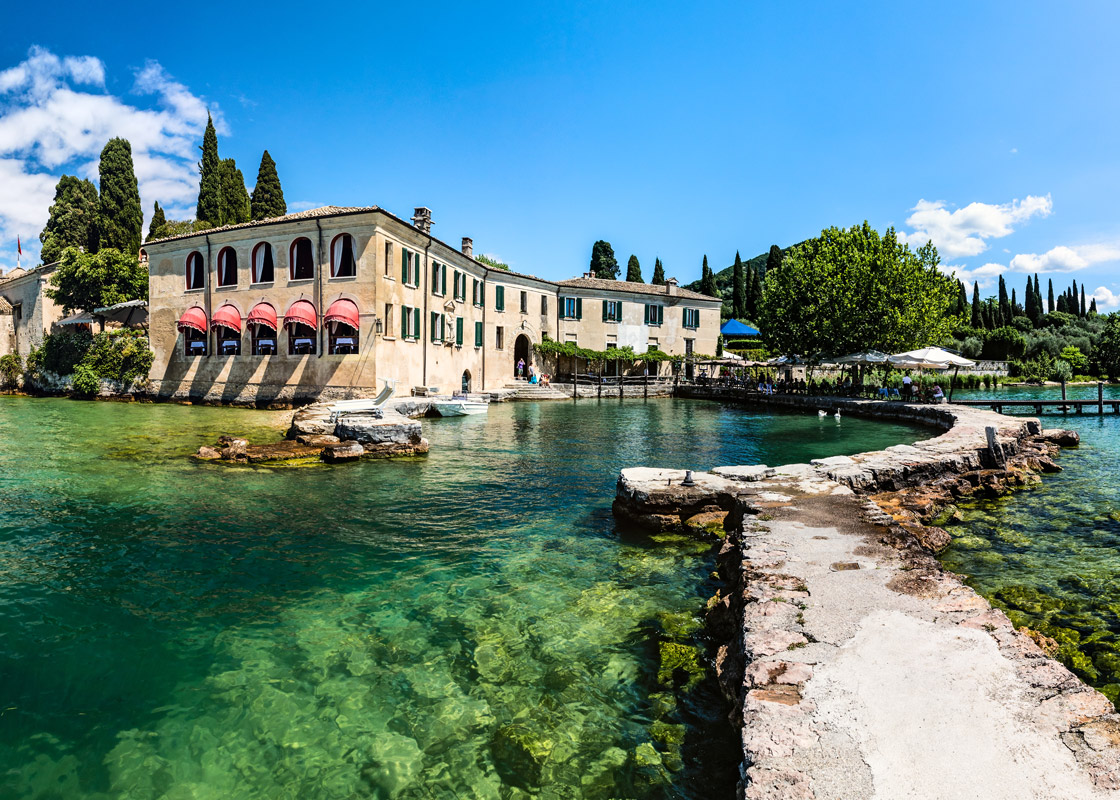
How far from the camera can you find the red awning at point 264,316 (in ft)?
85.7

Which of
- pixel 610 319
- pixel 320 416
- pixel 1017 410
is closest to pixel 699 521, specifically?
pixel 320 416

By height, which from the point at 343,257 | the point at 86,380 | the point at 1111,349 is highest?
the point at 343,257

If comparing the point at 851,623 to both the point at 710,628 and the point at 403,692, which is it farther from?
the point at 403,692

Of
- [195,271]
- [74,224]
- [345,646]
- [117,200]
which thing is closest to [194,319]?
[195,271]

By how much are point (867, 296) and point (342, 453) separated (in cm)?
2676

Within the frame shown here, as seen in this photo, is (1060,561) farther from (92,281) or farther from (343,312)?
(92,281)

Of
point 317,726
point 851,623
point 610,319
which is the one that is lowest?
point 317,726

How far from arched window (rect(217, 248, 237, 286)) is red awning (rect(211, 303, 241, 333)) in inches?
50.3

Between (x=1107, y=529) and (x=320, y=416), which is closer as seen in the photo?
(x=1107, y=529)

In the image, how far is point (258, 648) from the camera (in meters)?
4.69

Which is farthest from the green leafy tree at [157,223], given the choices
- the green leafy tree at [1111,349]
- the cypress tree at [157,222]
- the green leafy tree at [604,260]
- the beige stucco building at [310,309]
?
the green leafy tree at [1111,349]

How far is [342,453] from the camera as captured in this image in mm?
13062

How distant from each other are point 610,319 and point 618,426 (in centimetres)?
2486

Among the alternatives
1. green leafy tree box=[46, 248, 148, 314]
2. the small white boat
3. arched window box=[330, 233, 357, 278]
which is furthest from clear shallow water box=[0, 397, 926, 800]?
green leafy tree box=[46, 248, 148, 314]
